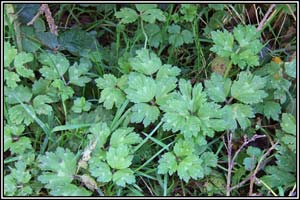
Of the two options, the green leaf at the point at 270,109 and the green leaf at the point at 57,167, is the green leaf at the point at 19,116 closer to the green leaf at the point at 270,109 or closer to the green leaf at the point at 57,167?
the green leaf at the point at 57,167

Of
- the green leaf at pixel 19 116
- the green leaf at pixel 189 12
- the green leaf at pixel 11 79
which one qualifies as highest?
the green leaf at pixel 189 12

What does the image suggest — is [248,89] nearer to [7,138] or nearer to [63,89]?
Result: [63,89]

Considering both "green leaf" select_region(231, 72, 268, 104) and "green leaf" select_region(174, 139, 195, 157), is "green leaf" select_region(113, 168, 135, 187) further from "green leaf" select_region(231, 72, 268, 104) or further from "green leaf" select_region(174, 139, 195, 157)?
"green leaf" select_region(231, 72, 268, 104)

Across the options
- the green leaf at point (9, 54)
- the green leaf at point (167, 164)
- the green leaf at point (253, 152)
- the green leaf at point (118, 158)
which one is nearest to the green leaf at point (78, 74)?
the green leaf at point (9, 54)

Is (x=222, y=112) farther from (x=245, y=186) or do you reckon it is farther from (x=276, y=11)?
(x=276, y=11)

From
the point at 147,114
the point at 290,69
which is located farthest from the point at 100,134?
the point at 290,69

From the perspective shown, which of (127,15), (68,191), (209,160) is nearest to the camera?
(68,191)
